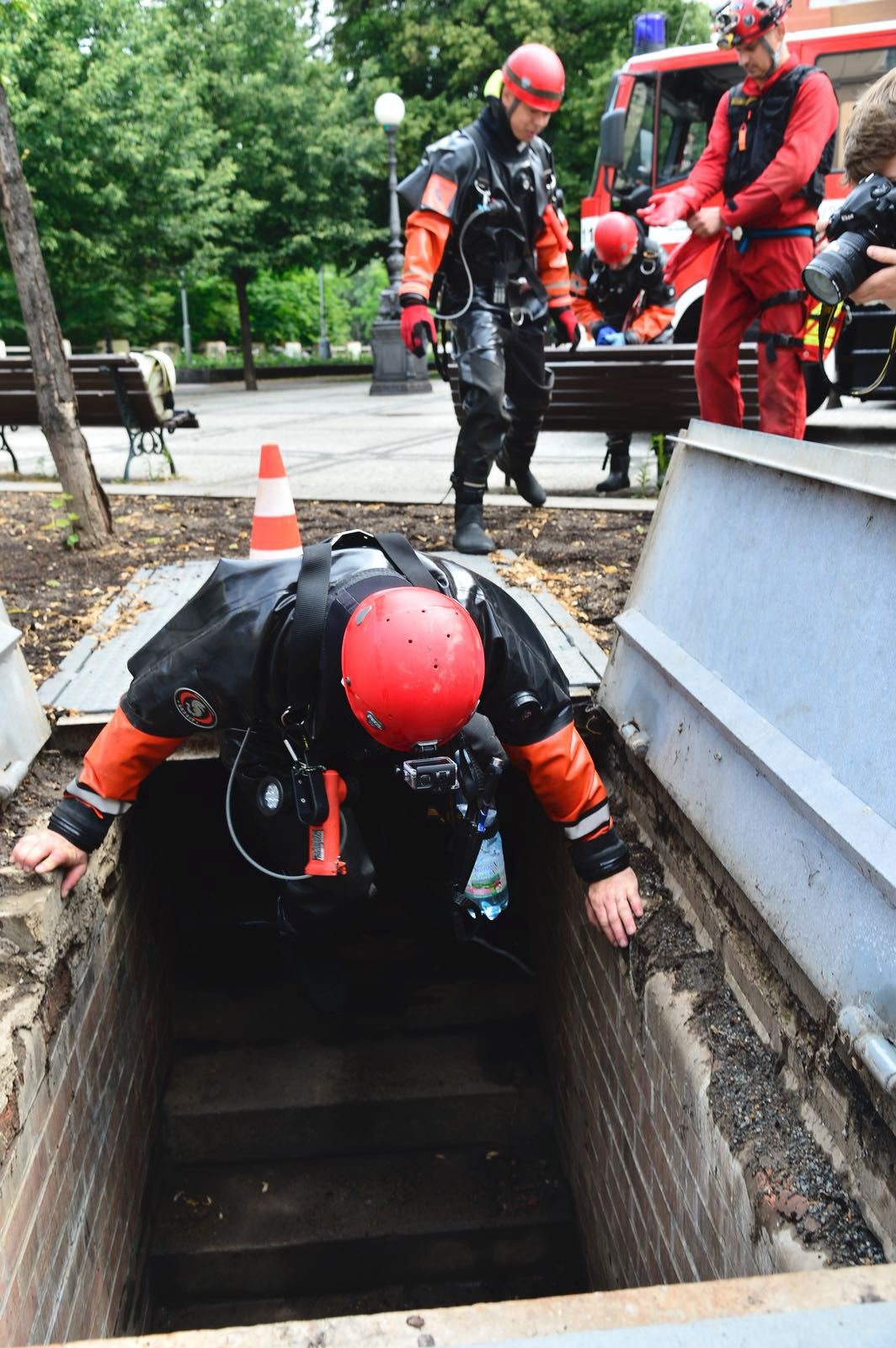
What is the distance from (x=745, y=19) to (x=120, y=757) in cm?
360

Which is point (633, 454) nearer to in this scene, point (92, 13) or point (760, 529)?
point (760, 529)

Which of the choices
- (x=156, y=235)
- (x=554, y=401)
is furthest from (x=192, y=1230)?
(x=156, y=235)

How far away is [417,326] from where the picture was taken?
4.32 m

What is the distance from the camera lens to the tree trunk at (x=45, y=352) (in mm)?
4449

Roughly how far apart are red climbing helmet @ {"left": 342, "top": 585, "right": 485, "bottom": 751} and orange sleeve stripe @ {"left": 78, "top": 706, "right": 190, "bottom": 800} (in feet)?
2.02

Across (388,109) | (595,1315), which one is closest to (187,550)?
(595,1315)

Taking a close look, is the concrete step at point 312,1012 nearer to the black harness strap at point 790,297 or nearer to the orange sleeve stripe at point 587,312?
the black harness strap at point 790,297

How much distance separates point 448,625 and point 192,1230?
250 cm

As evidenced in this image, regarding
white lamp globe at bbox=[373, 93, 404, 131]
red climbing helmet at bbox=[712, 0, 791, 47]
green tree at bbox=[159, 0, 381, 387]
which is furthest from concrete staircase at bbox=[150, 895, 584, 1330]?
green tree at bbox=[159, 0, 381, 387]

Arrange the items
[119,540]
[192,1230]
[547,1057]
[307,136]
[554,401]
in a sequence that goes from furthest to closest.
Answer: [307,136] < [554,401] < [119,540] < [547,1057] < [192,1230]

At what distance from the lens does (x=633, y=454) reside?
897cm

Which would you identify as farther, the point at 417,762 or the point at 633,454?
the point at 633,454

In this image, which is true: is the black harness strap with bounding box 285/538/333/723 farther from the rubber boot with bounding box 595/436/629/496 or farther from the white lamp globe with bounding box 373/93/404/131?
the white lamp globe with bounding box 373/93/404/131

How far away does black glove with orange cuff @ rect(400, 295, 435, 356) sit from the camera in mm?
4312
